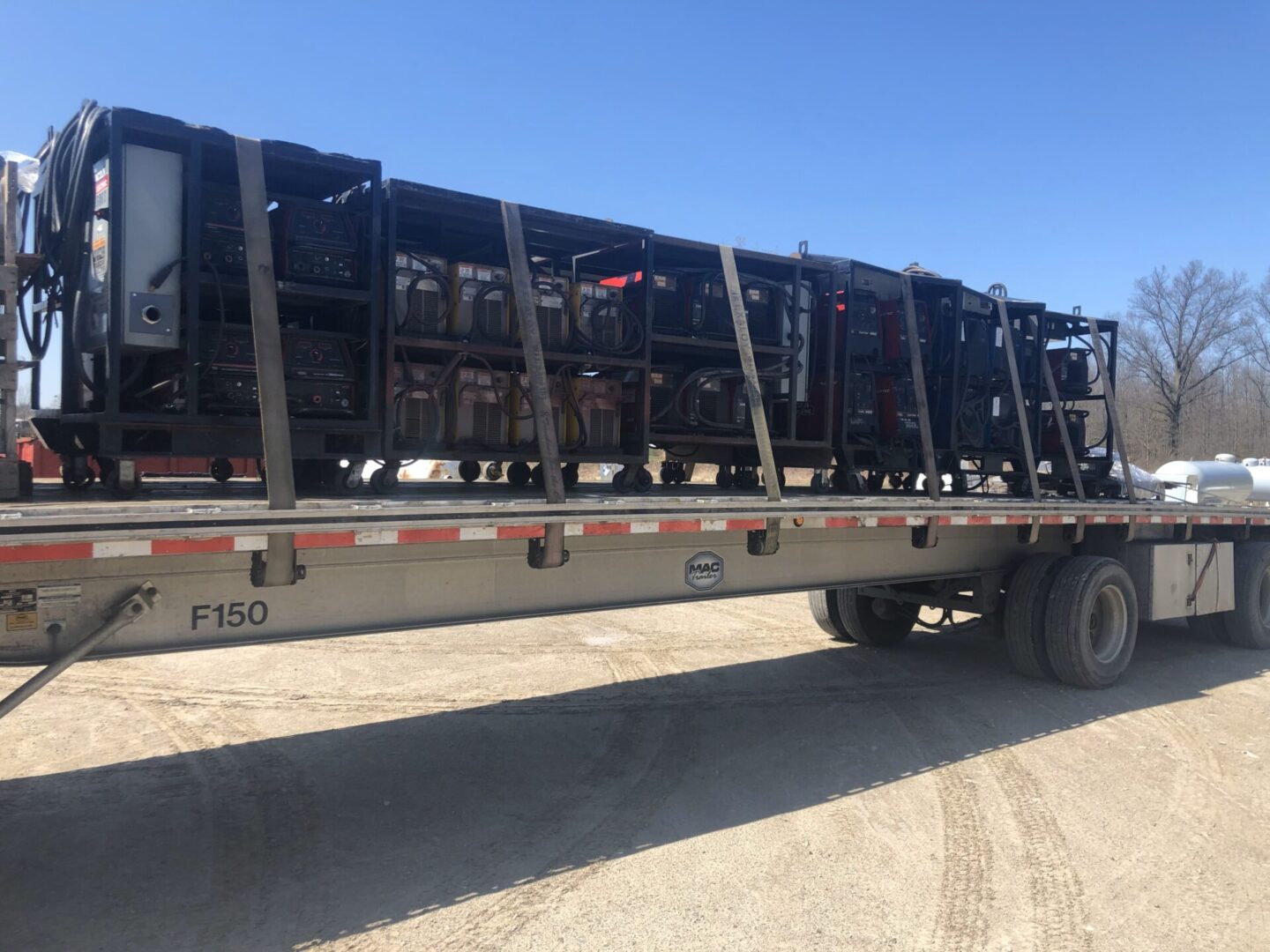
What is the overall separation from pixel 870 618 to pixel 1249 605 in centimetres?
459

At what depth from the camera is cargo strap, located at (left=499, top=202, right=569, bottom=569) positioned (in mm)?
4773

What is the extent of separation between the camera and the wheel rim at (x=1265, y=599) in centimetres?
1073

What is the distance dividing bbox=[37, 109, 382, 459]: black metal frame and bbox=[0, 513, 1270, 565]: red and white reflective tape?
115 centimetres

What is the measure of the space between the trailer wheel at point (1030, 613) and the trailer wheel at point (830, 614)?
1826mm

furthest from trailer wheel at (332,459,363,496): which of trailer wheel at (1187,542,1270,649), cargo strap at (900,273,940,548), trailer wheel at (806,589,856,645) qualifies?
trailer wheel at (1187,542,1270,649)

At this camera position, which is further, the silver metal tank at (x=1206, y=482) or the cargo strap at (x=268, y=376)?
the silver metal tank at (x=1206, y=482)

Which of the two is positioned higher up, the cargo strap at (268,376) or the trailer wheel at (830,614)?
the cargo strap at (268,376)

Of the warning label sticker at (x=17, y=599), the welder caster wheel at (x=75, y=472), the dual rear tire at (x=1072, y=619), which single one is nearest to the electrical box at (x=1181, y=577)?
the dual rear tire at (x=1072, y=619)

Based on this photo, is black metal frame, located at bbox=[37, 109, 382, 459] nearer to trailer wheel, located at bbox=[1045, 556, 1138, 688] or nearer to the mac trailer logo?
the mac trailer logo

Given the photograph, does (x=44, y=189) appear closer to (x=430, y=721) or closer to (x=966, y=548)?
(x=430, y=721)

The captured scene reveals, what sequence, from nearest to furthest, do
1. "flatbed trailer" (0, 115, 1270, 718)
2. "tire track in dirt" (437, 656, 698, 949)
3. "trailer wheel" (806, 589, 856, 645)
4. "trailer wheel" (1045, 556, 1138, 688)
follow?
"flatbed trailer" (0, 115, 1270, 718) → "tire track in dirt" (437, 656, 698, 949) → "trailer wheel" (1045, 556, 1138, 688) → "trailer wheel" (806, 589, 856, 645)

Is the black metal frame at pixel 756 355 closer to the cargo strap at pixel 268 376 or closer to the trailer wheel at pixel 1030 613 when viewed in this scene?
the trailer wheel at pixel 1030 613

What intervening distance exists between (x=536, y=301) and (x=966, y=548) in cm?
444

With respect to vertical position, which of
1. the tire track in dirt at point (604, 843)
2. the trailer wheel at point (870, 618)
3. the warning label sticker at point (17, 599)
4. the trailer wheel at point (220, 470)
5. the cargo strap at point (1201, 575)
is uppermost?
the trailer wheel at point (220, 470)
